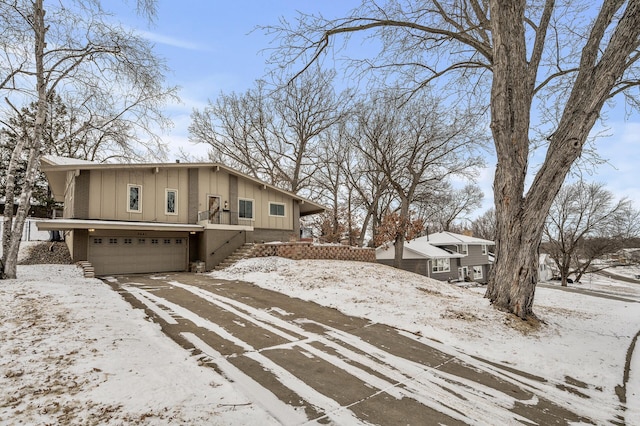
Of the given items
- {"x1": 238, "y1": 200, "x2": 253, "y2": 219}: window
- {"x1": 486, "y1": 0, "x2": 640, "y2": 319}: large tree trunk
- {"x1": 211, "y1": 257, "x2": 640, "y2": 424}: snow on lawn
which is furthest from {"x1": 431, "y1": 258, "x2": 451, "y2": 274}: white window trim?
{"x1": 486, "y1": 0, "x2": 640, "y2": 319}: large tree trunk

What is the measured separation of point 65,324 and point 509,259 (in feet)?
27.3

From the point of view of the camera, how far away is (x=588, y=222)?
27906mm

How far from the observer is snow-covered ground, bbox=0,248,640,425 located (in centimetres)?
285

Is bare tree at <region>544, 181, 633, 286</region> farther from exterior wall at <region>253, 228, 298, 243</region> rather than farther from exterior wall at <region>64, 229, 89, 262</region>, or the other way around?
exterior wall at <region>64, 229, 89, 262</region>

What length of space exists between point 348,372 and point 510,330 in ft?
12.7

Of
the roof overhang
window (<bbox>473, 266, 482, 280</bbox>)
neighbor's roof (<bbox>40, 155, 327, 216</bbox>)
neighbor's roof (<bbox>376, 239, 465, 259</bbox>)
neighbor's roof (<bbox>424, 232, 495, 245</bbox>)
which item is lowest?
window (<bbox>473, 266, 482, 280</bbox>)

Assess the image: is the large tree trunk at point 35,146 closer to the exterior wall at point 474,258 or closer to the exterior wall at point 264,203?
the exterior wall at point 264,203

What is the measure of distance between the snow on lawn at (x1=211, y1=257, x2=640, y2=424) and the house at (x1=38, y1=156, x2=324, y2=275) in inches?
252

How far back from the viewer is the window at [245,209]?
17.5m

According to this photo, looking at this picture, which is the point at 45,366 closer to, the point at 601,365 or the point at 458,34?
the point at 601,365

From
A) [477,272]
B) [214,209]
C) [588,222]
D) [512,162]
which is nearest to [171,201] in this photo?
[214,209]

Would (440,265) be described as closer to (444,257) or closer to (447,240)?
(444,257)

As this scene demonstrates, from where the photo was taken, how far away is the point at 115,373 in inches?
136

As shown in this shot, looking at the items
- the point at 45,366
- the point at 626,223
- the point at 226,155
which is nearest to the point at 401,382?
the point at 45,366
